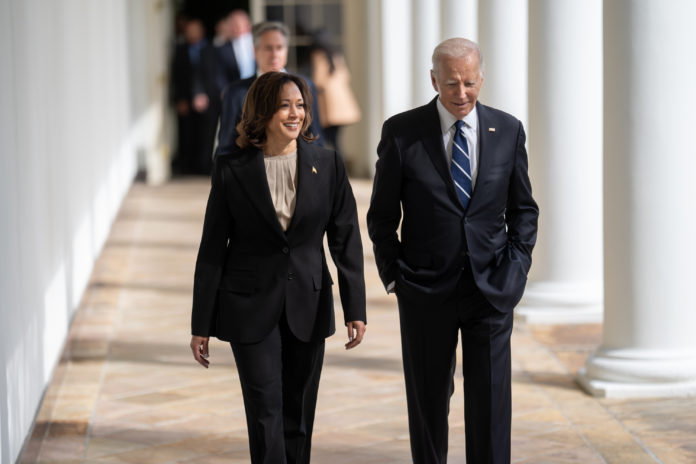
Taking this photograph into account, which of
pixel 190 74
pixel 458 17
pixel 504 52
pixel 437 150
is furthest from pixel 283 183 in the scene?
pixel 190 74

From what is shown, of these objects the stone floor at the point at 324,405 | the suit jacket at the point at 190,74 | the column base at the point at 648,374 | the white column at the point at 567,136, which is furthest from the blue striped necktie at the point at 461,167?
the suit jacket at the point at 190,74

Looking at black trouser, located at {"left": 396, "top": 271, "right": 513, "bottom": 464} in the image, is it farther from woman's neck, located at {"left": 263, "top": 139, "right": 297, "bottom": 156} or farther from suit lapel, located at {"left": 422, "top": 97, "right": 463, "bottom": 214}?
woman's neck, located at {"left": 263, "top": 139, "right": 297, "bottom": 156}

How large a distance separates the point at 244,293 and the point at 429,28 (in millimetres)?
8315

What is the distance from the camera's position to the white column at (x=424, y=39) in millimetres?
11523

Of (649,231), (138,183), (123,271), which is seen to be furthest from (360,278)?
(138,183)

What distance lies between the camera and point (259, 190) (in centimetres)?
357

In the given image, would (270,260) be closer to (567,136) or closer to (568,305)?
(567,136)

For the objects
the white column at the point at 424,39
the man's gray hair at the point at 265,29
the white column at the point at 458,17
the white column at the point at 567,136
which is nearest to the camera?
the man's gray hair at the point at 265,29

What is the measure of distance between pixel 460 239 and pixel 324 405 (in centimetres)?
202

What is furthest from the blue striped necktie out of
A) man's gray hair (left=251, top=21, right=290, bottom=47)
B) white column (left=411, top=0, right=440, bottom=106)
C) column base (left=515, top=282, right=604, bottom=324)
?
white column (left=411, top=0, right=440, bottom=106)

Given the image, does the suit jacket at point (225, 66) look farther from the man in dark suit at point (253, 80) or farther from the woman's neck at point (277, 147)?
the woman's neck at point (277, 147)

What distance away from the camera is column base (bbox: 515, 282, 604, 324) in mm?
7012

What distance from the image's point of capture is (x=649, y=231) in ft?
17.3

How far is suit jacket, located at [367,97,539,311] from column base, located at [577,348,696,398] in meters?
1.92
